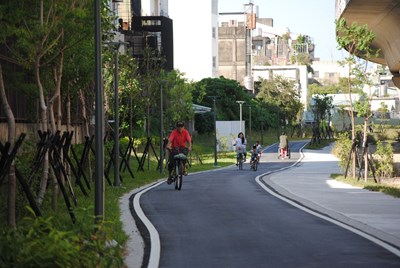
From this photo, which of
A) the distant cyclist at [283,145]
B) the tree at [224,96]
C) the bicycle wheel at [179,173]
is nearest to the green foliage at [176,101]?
the distant cyclist at [283,145]

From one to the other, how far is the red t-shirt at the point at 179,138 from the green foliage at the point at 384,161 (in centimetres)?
1208

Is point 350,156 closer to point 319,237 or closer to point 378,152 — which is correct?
point 378,152

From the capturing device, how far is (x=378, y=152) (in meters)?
38.1

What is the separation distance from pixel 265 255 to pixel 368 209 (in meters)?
8.65

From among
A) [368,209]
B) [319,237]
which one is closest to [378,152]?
[368,209]

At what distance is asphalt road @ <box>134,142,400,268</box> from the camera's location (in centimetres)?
1245

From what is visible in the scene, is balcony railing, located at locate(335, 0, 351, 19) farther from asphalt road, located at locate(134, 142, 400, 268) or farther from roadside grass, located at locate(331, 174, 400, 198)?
asphalt road, located at locate(134, 142, 400, 268)

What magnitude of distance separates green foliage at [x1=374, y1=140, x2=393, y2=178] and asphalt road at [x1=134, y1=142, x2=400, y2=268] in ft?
49.3

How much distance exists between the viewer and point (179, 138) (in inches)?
1091

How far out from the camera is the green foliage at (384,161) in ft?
124

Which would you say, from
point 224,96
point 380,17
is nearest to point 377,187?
point 380,17

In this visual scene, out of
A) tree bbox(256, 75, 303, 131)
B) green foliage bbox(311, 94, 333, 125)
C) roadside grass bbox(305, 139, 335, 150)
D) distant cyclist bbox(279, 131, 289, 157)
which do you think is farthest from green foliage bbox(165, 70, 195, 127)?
tree bbox(256, 75, 303, 131)

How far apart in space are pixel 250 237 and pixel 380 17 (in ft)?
78.0

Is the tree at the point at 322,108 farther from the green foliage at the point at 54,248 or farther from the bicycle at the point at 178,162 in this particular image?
the green foliage at the point at 54,248
